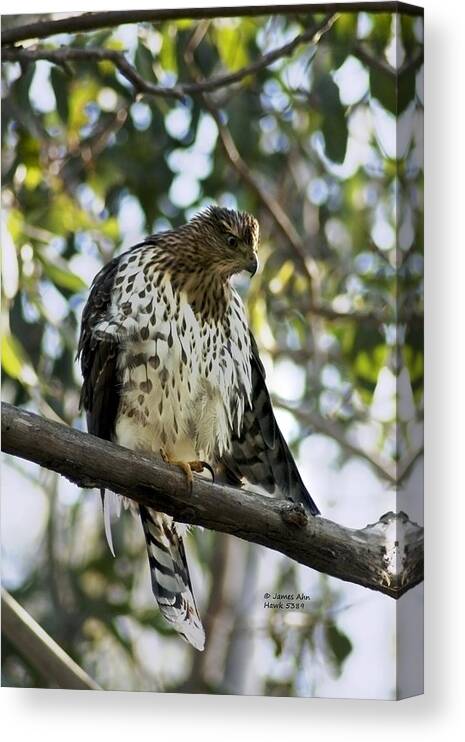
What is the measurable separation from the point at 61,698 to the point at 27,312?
39.5 inches

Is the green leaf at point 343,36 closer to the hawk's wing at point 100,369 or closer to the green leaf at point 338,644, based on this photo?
the hawk's wing at point 100,369

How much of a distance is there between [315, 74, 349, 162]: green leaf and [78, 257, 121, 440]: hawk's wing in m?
0.61

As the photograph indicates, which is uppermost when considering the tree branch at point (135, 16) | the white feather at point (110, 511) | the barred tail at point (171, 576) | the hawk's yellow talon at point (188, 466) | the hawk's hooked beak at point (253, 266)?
the tree branch at point (135, 16)

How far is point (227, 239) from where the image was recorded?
3.32m

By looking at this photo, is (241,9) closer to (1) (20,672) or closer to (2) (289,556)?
(2) (289,556)

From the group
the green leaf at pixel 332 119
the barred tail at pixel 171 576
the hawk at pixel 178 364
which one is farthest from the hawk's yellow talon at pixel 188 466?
the green leaf at pixel 332 119

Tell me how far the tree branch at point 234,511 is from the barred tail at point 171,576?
0.12 metres

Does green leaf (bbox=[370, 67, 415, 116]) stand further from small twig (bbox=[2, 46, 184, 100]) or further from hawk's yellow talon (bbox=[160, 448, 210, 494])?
hawk's yellow talon (bbox=[160, 448, 210, 494])

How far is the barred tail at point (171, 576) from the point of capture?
328 centimetres

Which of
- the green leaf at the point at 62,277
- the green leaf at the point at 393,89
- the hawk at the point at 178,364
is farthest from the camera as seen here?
the green leaf at the point at 62,277

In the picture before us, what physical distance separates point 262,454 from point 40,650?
2.52ft

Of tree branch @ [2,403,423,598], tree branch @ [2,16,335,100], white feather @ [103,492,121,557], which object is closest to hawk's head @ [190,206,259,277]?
tree branch @ [2,16,335,100]

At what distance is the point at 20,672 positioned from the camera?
3439 millimetres

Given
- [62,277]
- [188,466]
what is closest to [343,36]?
[62,277]
